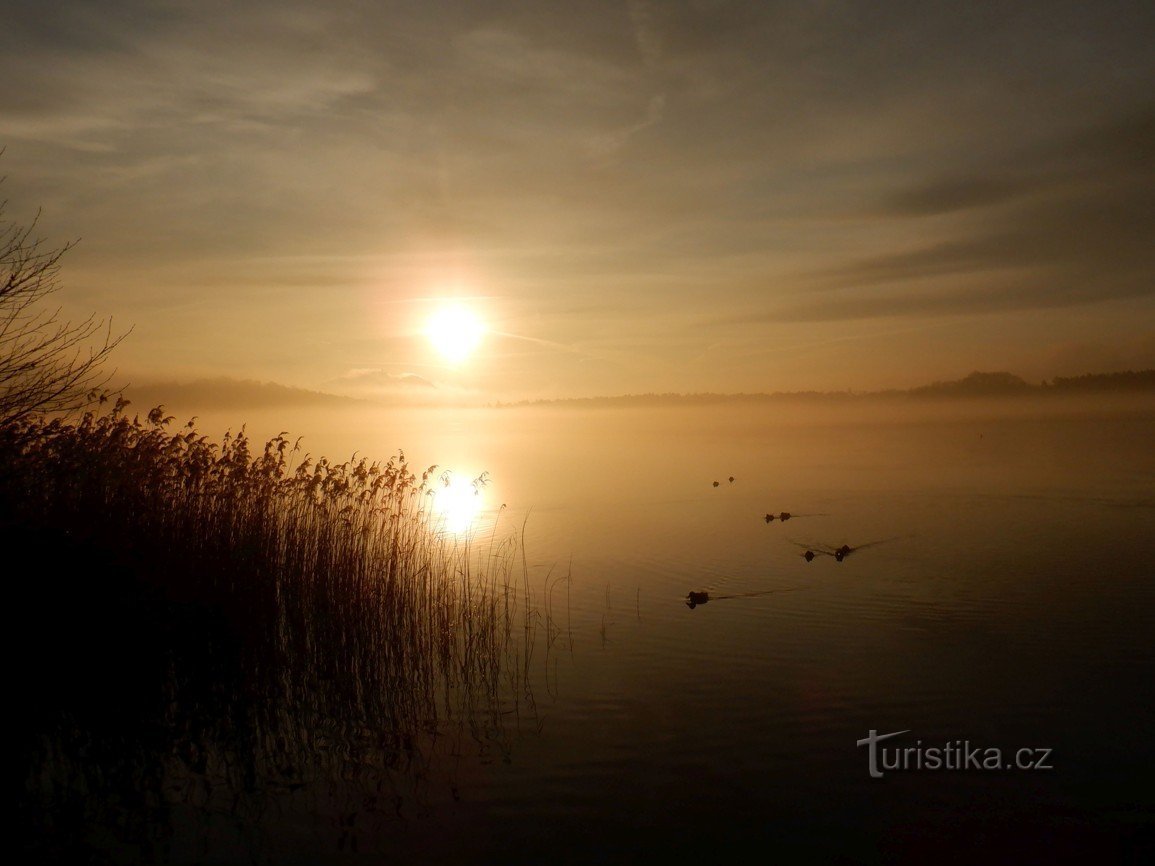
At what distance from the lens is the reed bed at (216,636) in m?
7.79

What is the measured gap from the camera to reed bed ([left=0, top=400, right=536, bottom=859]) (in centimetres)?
779

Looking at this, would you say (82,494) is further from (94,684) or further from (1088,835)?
(1088,835)

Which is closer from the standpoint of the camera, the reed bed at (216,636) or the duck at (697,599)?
the reed bed at (216,636)

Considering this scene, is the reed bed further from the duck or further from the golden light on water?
the golden light on water

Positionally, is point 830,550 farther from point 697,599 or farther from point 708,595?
point 697,599

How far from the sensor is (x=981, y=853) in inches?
256

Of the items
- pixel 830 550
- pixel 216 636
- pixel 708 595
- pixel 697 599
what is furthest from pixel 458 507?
pixel 216 636

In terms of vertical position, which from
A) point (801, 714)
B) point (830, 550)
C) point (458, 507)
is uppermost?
point (458, 507)

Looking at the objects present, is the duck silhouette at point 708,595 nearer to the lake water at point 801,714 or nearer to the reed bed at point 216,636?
the lake water at point 801,714

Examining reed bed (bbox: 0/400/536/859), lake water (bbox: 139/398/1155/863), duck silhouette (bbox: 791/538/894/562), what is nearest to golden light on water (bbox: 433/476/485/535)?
lake water (bbox: 139/398/1155/863)

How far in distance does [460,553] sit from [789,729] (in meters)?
12.3

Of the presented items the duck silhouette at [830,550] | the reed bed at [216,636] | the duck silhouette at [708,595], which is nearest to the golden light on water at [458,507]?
the duck silhouette at [708,595]

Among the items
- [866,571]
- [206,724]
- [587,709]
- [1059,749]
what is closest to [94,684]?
[206,724]

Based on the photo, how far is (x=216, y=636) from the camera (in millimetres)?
9688
